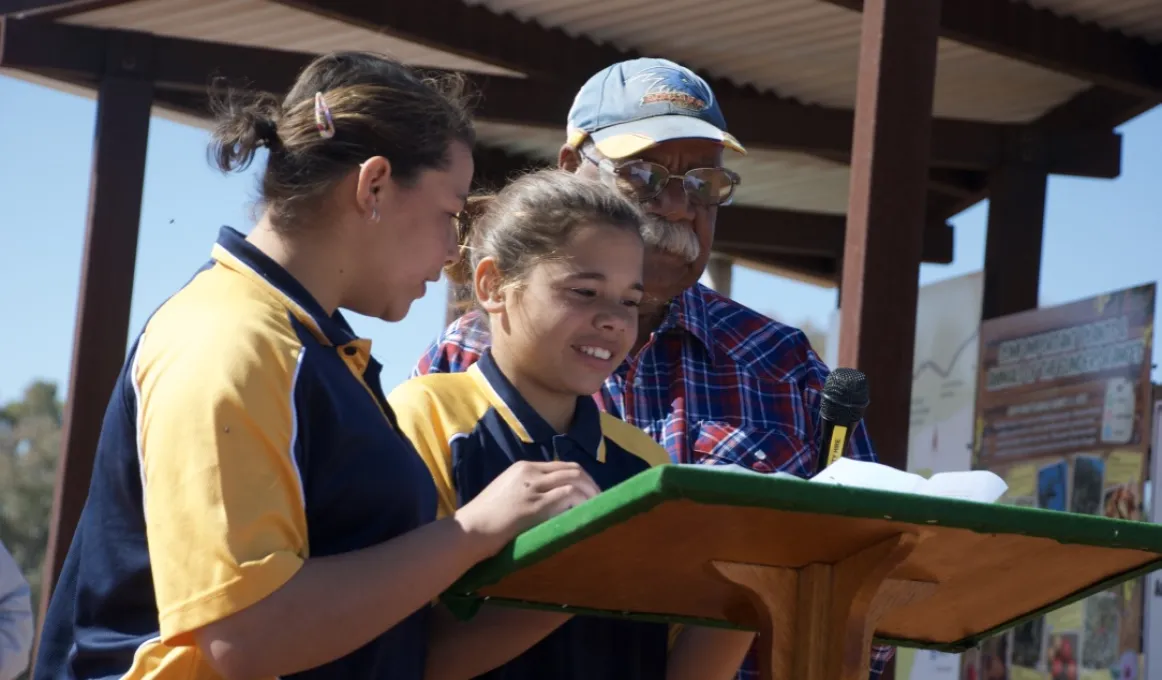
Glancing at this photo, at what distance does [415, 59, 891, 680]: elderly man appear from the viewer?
9.77 feet

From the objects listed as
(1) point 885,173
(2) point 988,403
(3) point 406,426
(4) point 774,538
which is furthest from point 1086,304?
(4) point 774,538

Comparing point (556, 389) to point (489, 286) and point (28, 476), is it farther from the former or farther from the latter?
point (28, 476)

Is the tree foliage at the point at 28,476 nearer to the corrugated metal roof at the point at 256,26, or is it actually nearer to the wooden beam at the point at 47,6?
the corrugated metal roof at the point at 256,26

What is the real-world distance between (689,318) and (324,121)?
1.22 m

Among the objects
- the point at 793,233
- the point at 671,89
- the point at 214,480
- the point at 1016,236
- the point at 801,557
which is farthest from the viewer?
the point at 793,233

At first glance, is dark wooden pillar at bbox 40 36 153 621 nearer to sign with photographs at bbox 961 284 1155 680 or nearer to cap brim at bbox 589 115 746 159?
sign with photographs at bbox 961 284 1155 680

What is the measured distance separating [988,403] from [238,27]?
390 centimetres

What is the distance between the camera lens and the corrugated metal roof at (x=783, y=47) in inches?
276

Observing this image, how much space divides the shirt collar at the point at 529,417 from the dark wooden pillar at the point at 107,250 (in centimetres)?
541

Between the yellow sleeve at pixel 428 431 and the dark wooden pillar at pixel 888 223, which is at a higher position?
the dark wooden pillar at pixel 888 223

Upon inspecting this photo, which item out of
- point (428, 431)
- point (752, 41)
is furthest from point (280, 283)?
point (752, 41)

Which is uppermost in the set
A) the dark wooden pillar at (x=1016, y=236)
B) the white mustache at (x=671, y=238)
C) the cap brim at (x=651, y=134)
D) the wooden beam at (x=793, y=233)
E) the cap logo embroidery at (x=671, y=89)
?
the wooden beam at (x=793, y=233)

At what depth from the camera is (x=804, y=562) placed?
1.93m

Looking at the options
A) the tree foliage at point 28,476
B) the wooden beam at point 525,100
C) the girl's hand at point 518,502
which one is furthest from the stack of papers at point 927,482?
the tree foliage at point 28,476
